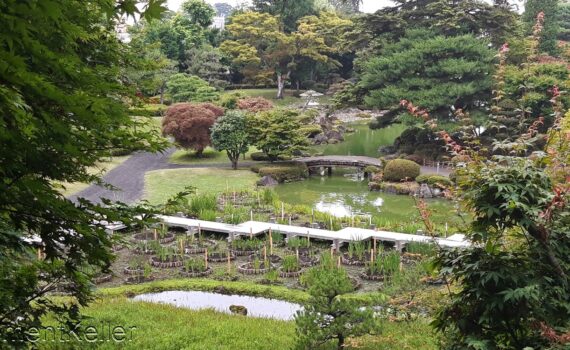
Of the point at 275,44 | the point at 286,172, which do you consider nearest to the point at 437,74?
the point at 286,172

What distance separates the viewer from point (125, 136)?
3.65 metres

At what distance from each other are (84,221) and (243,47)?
131ft

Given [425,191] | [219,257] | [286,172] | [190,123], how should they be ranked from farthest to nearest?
[190,123] < [286,172] < [425,191] < [219,257]

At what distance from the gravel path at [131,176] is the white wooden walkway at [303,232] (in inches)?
148

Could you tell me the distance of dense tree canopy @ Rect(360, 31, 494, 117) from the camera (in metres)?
25.8

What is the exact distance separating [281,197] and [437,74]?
10.5m

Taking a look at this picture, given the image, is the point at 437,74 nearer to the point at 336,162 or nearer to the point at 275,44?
the point at 336,162

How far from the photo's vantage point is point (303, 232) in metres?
14.6

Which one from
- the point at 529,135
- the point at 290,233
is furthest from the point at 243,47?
the point at 529,135

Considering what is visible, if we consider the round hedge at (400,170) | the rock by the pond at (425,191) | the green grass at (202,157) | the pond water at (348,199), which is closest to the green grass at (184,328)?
the pond water at (348,199)

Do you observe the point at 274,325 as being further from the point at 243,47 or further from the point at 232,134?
the point at 243,47

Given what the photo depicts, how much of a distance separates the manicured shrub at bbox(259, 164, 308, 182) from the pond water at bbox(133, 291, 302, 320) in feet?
43.6

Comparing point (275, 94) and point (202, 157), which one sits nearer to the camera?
point (202, 157)

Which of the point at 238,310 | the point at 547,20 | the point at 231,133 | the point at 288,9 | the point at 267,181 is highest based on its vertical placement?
the point at 288,9
